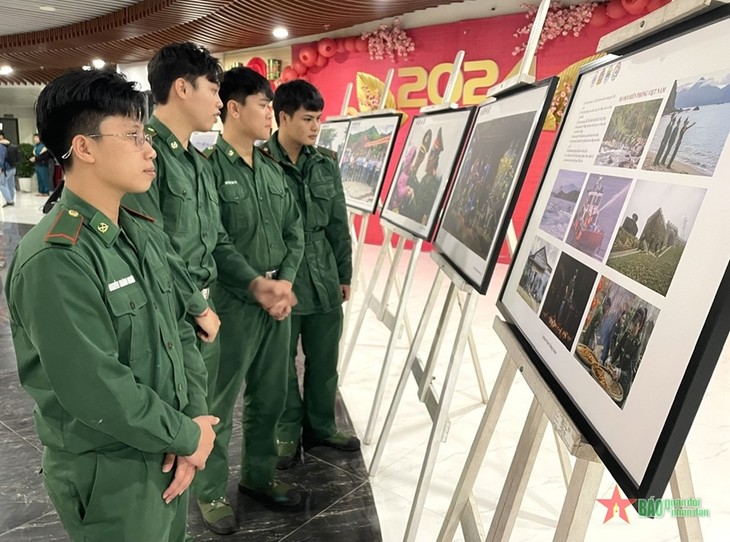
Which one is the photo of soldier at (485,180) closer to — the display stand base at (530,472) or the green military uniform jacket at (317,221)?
the display stand base at (530,472)

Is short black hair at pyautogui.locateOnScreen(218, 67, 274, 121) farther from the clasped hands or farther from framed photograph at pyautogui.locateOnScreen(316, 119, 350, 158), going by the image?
framed photograph at pyautogui.locateOnScreen(316, 119, 350, 158)

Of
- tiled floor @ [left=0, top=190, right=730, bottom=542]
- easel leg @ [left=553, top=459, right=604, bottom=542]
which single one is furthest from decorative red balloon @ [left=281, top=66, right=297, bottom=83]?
easel leg @ [left=553, top=459, right=604, bottom=542]

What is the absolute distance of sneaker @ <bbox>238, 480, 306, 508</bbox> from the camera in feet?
7.42

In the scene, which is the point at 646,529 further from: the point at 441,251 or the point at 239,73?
the point at 239,73

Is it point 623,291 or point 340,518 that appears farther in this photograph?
point 340,518

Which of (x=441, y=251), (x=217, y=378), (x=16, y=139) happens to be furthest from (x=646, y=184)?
(x=16, y=139)

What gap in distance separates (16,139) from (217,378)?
19.7 m

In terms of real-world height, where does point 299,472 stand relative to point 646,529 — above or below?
below

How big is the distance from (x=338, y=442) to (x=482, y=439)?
1.46 metres

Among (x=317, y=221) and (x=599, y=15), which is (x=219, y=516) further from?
(x=599, y=15)

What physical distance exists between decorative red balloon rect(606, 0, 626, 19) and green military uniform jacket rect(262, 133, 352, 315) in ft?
15.3

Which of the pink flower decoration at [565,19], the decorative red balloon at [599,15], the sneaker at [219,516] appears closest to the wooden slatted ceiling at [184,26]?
the pink flower decoration at [565,19]

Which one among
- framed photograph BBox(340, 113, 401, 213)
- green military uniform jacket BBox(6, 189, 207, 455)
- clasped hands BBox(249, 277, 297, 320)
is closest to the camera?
green military uniform jacket BBox(6, 189, 207, 455)

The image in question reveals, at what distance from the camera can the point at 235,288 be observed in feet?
6.71
